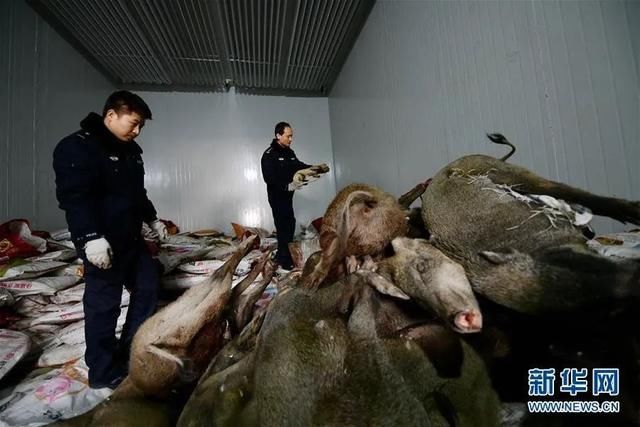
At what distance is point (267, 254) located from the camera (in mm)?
1289

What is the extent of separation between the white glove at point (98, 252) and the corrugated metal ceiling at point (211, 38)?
370 centimetres

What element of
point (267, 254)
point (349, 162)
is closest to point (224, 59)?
point (349, 162)

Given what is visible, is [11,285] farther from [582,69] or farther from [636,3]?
[636,3]

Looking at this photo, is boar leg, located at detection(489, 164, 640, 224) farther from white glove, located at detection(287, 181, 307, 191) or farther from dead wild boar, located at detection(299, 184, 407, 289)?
white glove, located at detection(287, 181, 307, 191)

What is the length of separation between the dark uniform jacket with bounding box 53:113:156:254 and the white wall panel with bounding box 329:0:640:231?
2.43 m

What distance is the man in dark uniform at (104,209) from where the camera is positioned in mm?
1509

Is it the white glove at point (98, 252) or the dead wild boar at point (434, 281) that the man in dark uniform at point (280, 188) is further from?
the dead wild boar at point (434, 281)

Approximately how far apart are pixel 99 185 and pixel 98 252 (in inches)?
15.4

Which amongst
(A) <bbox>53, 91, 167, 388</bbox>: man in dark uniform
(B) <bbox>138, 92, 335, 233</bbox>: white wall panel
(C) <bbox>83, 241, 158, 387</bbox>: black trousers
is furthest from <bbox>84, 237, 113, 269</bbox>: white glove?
(B) <bbox>138, 92, 335, 233</bbox>: white wall panel

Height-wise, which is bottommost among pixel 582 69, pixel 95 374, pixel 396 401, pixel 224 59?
pixel 95 374

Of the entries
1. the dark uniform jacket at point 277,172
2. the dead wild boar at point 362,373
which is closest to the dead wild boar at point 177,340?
the dead wild boar at point 362,373

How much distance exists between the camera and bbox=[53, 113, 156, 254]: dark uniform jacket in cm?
151

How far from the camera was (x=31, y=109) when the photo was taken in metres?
3.55

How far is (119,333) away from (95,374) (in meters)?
→ 0.47
